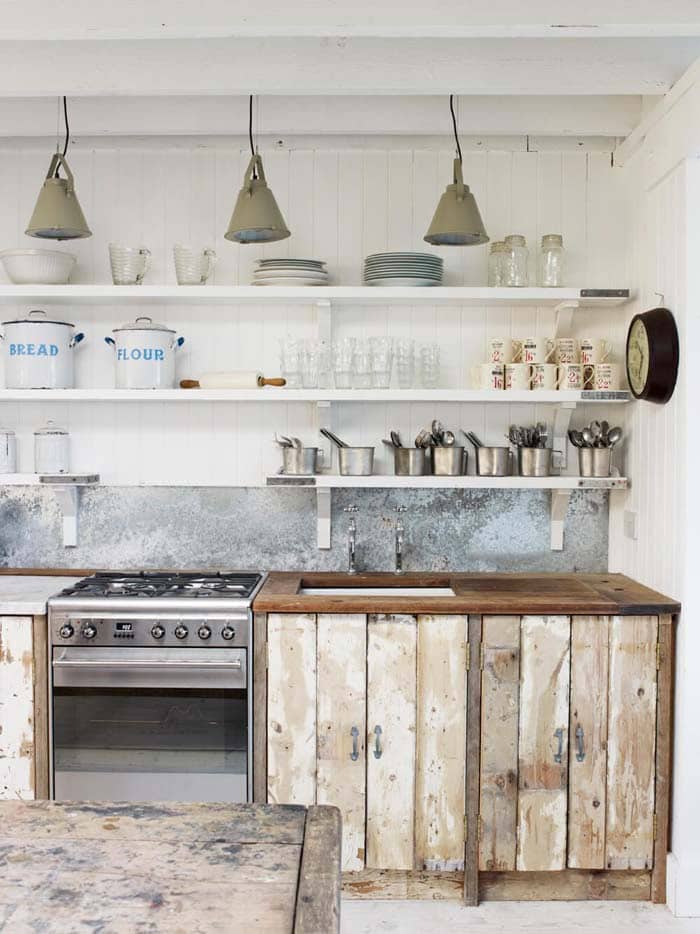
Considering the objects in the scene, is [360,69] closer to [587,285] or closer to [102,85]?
[102,85]

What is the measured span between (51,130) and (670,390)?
2.55 m

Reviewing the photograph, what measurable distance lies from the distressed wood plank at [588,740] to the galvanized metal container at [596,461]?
681 millimetres

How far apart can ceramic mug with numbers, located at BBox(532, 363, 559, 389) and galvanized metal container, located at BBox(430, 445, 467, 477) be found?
0.40 m

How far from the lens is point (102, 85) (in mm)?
3059

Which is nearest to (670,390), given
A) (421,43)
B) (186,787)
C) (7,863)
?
(421,43)

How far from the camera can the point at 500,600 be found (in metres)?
3.10

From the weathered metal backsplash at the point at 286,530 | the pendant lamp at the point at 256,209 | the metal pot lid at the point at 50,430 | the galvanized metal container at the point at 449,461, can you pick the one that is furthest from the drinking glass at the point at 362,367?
the metal pot lid at the point at 50,430

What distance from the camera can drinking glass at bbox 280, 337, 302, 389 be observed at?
351 cm

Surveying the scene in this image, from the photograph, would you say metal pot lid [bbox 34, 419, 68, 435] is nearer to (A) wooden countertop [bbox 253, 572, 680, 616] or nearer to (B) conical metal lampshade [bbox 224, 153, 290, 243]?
(A) wooden countertop [bbox 253, 572, 680, 616]

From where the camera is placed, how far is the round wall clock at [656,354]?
9.97 ft

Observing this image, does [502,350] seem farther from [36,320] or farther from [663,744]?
[36,320]

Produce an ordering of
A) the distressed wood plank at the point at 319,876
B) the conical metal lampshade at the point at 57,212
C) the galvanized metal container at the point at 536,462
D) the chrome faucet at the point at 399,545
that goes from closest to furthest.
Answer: the distressed wood plank at the point at 319,876 < the conical metal lampshade at the point at 57,212 < the galvanized metal container at the point at 536,462 < the chrome faucet at the point at 399,545

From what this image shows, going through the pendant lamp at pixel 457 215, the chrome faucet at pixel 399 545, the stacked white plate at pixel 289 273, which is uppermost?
the pendant lamp at pixel 457 215

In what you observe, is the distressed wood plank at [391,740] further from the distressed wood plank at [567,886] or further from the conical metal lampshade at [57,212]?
the conical metal lampshade at [57,212]
